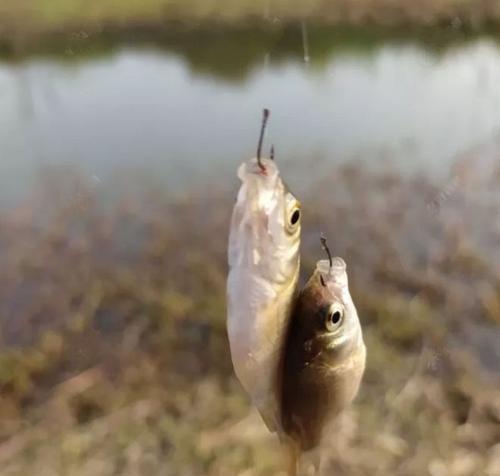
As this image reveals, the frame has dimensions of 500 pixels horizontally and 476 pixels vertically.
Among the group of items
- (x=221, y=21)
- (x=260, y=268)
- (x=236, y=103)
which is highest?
(x=260, y=268)

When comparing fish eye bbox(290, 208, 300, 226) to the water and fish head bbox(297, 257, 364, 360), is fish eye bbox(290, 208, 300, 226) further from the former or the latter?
the water

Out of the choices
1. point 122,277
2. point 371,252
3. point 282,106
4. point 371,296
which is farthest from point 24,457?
point 282,106

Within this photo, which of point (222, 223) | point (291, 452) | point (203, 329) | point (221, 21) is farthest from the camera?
point (221, 21)

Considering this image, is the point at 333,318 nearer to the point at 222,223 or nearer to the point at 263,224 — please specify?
the point at 263,224

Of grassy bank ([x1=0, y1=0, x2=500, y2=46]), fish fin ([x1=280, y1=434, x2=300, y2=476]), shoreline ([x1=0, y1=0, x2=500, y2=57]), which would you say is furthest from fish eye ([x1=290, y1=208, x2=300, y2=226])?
grassy bank ([x1=0, y1=0, x2=500, y2=46])

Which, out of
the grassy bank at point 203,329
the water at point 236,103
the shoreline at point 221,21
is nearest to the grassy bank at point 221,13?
the shoreline at point 221,21

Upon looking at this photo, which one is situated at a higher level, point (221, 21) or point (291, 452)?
point (291, 452)

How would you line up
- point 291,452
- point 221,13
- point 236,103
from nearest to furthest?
point 291,452 → point 236,103 → point 221,13

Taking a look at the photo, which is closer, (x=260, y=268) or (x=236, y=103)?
(x=260, y=268)

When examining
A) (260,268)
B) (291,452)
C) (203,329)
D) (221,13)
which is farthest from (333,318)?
(221,13)
